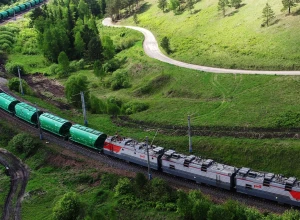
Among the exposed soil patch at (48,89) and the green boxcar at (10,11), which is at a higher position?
the green boxcar at (10,11)

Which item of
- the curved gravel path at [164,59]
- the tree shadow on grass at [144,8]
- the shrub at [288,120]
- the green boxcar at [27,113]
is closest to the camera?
the shrub at [288,120]

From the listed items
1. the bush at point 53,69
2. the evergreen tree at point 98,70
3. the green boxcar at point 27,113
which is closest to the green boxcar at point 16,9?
the bush at point 53,69

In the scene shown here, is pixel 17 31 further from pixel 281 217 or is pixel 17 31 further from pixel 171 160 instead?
pixel 281 217

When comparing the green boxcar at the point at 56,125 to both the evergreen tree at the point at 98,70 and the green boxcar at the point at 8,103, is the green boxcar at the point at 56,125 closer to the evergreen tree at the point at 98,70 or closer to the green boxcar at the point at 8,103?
the green boxcar at the point at 8,103

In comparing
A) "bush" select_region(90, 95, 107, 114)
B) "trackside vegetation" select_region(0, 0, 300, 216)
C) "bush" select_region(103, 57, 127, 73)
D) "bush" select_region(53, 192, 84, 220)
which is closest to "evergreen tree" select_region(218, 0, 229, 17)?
"trackside vegetation" select_region(0, 0, 300, 216)

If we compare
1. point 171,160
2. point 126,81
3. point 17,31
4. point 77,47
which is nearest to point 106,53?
point 77,47

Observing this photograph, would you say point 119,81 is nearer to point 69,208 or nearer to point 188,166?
point 188,166

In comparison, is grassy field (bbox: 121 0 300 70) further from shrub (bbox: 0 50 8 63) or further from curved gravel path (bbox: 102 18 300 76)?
shrub (bbox: 0 50 8 63)
